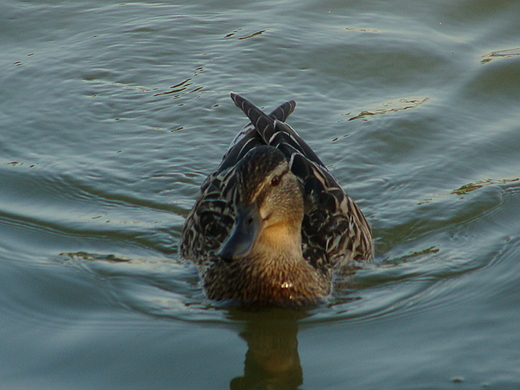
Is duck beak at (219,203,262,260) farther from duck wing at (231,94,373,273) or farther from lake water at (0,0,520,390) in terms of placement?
duck wing at (231,94,373,273)

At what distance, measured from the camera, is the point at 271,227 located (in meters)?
6.78

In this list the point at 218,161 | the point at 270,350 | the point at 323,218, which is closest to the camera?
the point at 270,350

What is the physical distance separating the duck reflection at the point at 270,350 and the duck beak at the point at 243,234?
61cm

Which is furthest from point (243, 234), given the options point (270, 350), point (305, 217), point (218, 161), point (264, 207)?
point (218, 161)

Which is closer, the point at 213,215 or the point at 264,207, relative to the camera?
the point at 264,207

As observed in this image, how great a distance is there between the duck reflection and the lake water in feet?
0.06

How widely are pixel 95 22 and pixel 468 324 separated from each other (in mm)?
7734

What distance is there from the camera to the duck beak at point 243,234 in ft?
20.3

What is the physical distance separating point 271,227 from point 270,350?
983mm

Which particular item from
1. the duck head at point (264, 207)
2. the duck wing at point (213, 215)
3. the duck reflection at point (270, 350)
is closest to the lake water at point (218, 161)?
the duck reflection at point (270, 350)

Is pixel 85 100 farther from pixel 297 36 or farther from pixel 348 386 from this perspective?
pixel 348 386

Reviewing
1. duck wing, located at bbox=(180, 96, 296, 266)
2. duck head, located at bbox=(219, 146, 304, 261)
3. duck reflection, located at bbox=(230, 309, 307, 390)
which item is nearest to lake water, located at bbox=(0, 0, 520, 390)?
duck reflection, located at bbox=(230, 309, 307, 390)

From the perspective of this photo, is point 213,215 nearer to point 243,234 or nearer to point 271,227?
point 271,227

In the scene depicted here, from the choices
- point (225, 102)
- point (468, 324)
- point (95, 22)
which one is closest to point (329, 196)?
point (468, 324)
